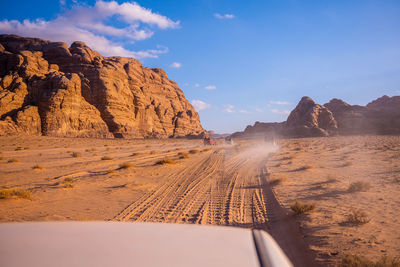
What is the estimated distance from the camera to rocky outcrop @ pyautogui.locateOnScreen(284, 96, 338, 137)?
236 feet

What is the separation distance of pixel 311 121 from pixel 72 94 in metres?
75.6

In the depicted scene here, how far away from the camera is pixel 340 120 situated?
3125 inches

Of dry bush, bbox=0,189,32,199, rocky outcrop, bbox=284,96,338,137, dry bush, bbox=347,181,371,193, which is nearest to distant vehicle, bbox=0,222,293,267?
dry bush, bbox=0,189,32,199

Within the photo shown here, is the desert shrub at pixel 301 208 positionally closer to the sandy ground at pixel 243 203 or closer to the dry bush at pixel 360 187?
the sandy ground at pixel 243 203

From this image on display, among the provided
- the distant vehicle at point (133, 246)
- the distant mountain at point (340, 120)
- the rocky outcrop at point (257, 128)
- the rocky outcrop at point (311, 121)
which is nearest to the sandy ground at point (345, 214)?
the distant vehicle at point (133, 246)

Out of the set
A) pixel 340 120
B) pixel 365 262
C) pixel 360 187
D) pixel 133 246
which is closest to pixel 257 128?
pixel 340 120

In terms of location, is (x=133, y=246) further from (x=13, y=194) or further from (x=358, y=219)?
(x=13, y=194)

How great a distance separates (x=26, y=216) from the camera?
5.68 metres

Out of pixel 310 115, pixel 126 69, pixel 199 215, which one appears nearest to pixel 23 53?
pixel 126 69

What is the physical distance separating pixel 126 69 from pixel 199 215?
77.0 metres

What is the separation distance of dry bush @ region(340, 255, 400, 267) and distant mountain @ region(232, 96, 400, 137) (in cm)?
7437

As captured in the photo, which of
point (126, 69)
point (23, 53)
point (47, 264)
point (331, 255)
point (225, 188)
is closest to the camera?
point (47, 264)

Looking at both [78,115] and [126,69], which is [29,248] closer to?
[78,115]

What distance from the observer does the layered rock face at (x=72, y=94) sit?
4572 cm
